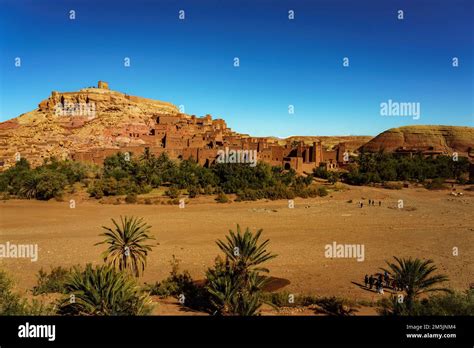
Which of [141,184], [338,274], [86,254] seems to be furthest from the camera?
[141,184]

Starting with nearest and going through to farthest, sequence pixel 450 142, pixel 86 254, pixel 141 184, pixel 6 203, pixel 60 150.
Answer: pixel 86 254 → pixel 6 203 → pixel 141 184 → pixel 60 150 → pixel 450 142

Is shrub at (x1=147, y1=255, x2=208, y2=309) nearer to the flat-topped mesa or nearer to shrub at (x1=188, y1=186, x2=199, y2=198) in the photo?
shrub at (x1=188, y1=186, x2=199, y2=198)

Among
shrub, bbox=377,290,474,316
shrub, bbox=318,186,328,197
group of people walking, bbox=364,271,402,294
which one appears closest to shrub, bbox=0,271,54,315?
shrub, bbox=377,290,474,316

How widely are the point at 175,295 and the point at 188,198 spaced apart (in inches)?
862

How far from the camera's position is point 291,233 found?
2088 cm

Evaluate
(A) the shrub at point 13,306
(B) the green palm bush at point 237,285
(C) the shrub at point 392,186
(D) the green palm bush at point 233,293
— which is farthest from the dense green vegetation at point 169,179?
(A) the shrub at point 13,306

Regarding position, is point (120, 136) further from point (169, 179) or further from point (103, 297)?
point (103, 297)

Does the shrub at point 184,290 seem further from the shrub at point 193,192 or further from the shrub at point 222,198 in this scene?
the shrub at point 193,192

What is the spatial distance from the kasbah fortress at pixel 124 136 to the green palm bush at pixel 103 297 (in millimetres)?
33992

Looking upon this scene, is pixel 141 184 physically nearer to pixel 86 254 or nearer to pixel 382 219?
pixel 86 254

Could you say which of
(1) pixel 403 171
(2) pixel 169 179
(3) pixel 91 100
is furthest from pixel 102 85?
(1) pixel 403 171

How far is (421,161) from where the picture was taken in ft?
176

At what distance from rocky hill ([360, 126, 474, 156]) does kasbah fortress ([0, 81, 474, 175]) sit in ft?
34.2
